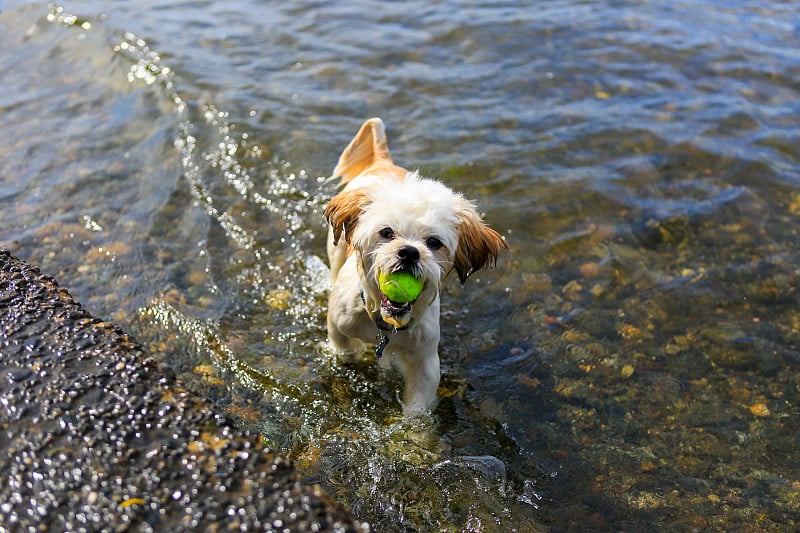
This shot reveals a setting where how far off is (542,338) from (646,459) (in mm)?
1320

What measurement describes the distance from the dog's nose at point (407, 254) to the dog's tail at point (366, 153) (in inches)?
75.8

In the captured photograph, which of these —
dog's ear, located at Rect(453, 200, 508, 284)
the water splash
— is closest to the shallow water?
the water splash

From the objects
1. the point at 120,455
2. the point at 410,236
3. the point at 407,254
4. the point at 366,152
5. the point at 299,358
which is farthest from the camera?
the point at 366,152

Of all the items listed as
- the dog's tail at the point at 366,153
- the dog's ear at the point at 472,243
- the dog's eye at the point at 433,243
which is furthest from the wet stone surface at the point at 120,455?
the dog's tail at the point at 366,153

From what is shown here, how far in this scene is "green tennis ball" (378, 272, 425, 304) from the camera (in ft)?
12.1

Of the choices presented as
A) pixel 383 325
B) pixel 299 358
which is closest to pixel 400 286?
pixel 383 325

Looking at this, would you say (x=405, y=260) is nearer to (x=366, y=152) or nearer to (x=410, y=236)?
(x=410, y=236)

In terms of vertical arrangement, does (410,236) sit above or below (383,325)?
above

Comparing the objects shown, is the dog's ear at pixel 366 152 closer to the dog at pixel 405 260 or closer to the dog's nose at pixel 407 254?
the dog at pixel 405 260

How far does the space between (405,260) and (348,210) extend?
26.0 inches

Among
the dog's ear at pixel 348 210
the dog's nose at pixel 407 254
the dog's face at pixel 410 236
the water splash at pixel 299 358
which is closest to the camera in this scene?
the dog's nose at pixel 407 254

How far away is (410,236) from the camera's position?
387cm

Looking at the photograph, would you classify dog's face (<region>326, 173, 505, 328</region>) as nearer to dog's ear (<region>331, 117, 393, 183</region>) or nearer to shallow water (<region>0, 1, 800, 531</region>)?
shallow water (<region>0, 1, 800, 531</region>)

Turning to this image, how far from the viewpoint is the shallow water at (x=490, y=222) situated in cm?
421
